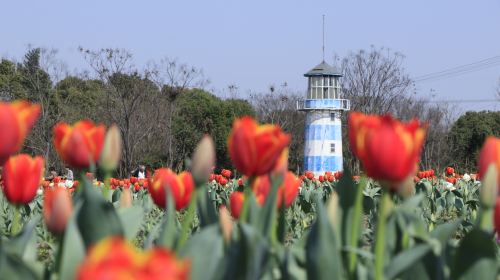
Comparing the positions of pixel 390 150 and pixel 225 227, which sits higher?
pixel 390 150

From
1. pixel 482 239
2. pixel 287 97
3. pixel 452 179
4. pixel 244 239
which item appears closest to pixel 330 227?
pixel 244 239

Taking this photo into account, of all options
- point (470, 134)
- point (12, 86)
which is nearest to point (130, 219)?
point (12, 86)

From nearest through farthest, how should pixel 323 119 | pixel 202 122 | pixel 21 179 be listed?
pixel 21 179 → pixel 202 122 → pixel 323 119

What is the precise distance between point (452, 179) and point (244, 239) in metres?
10.1

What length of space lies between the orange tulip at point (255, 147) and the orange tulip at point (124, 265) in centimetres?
74

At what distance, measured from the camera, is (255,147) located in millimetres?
1992

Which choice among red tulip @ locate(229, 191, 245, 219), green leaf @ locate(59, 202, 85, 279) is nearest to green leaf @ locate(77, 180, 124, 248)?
green leaf @ locate(59, 202, 85, 279)

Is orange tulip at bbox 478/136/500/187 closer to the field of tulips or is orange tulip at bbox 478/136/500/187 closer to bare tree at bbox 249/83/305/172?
the field of tulips

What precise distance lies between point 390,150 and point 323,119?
38.7 meters

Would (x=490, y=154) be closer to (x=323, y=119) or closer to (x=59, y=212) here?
(x=59, y=212)

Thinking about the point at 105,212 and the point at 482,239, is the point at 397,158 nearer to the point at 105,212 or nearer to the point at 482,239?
the point at 482,239

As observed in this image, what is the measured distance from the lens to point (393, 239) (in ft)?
7.79

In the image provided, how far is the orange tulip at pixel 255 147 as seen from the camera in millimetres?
1989

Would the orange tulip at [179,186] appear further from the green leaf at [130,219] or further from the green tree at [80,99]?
the green tree at [80,99]
